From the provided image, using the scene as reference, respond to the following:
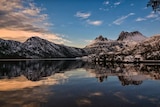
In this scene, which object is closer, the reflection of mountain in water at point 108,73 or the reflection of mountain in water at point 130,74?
the reflection of mountain in water at point 130,74

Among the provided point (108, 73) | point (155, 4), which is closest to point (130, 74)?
point (108, 73)

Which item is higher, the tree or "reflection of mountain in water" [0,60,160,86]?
the tree

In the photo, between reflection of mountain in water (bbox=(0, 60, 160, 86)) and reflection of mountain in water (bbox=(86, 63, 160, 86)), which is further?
reflection of mountain in water (bbox=(0, 60, 160, 86))

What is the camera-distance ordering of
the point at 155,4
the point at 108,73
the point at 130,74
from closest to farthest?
the point at 155,4
the point at 130,74
the point at 108,73

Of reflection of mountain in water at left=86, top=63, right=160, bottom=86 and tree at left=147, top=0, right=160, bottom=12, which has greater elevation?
tree at left=147, top=0, right=160, bottom=12

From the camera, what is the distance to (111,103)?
30984 mm

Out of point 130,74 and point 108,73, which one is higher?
point 108,73

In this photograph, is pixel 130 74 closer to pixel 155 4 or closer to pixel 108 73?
pixel 108 73

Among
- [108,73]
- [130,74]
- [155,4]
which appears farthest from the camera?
[108,73]

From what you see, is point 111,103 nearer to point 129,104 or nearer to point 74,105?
point 129,104

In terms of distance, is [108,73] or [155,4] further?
[108,73]

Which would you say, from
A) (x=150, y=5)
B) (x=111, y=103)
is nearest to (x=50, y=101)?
(x=111, y=103)

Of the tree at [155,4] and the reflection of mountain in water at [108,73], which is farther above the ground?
the tree at [155,4]

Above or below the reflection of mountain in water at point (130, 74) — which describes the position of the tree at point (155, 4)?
above
